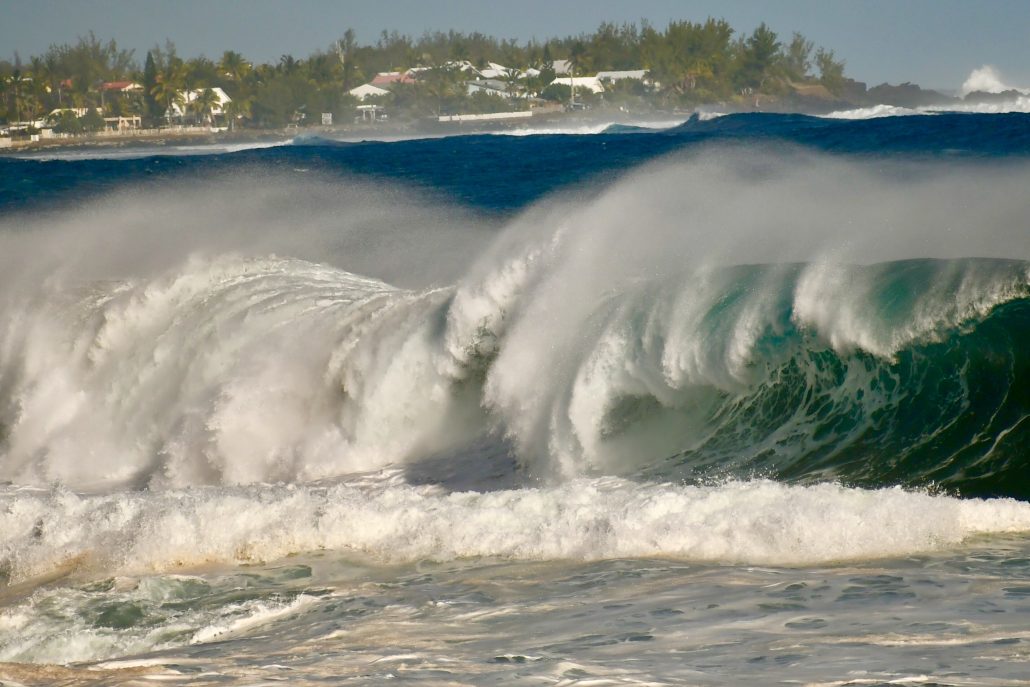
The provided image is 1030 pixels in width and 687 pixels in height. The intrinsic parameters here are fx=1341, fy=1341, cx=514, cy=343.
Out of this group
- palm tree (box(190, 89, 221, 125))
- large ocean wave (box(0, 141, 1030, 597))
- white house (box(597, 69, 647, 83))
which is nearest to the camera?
large ocean wave (box(0, 141, 1030, 597))

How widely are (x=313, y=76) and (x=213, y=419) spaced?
129m

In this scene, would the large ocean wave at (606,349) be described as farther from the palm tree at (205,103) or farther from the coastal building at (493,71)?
the coastal building at (493,71)

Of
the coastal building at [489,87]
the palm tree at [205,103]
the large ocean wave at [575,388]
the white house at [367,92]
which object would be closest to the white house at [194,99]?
the palm tree at [205,103]

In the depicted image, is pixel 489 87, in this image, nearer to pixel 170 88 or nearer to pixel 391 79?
pixel 391 79

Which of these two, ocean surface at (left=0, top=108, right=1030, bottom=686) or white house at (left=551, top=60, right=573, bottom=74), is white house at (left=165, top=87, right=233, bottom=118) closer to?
white house at (left=551, top=60, right=573, bottom=74)

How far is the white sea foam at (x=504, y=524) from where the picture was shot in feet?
26.1

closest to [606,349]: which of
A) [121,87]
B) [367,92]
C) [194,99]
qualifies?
[194,99]

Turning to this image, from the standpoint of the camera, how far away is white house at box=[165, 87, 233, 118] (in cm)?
13012

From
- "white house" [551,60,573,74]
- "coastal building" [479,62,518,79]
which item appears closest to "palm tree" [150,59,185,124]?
"coastal building" [479,62,518,79]

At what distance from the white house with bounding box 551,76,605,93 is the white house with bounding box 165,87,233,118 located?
32920mm

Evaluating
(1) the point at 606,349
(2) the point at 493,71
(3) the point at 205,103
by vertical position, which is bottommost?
(1) the point at 606,349

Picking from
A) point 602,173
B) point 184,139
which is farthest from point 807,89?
point 602,173

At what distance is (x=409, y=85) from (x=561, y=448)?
129m

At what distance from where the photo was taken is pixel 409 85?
137250 mm
